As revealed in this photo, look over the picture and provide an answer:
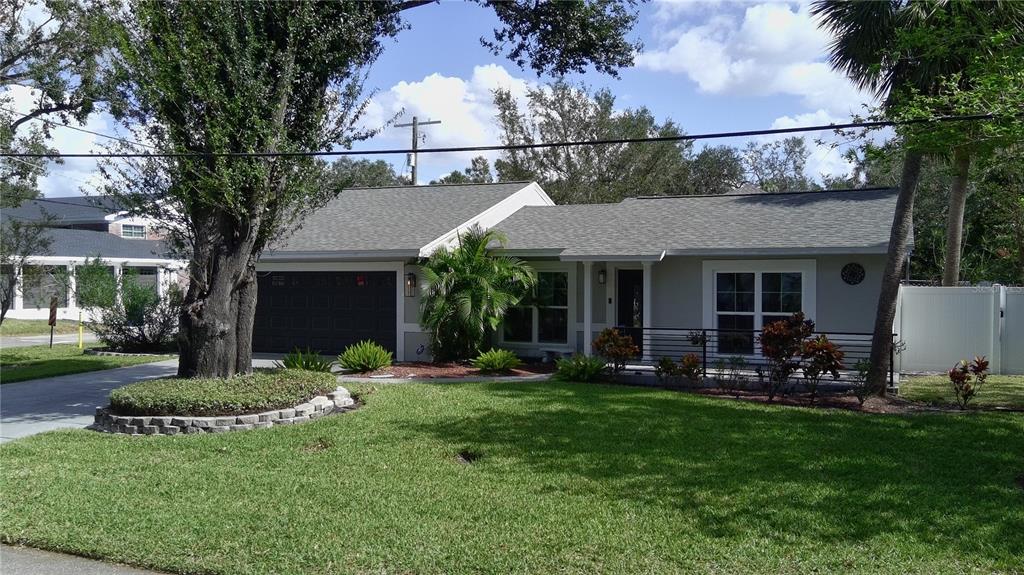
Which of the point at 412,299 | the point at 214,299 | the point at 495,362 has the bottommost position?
the point at 495,362

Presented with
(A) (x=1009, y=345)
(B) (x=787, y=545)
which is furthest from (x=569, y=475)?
(A) (x=1009, y=345)

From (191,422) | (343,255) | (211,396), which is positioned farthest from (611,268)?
(191,422)

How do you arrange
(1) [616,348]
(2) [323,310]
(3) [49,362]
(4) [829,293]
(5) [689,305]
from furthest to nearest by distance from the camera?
(2) [323,310] < (3) [49,362] < (5) [689,305] < (4) [829,293] < (1) [616,348]

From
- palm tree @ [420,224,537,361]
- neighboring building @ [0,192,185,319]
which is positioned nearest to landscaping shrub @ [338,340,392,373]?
palm tree @ [420,224,537,361]

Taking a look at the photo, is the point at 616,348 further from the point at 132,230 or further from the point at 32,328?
the point at 132,230

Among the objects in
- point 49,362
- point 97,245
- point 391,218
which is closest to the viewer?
point 49,362

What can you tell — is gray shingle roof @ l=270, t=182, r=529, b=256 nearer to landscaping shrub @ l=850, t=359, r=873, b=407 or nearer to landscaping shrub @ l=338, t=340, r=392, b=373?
landscaping shrub @ l=338, t=340, r=392, b=373

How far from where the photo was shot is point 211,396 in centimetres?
1010

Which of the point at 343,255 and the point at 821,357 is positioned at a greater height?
the point at 343,255

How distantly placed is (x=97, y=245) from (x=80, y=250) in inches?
48.2

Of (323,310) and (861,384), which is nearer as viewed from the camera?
(861,384)

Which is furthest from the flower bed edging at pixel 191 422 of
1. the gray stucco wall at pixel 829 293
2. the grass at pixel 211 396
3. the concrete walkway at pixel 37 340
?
the concrete walkway at pixel 37 340

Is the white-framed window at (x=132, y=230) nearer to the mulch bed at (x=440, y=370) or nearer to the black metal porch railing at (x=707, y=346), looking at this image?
the mulch bed at (x=440, y=370)

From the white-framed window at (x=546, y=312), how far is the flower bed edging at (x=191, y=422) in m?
7.50
